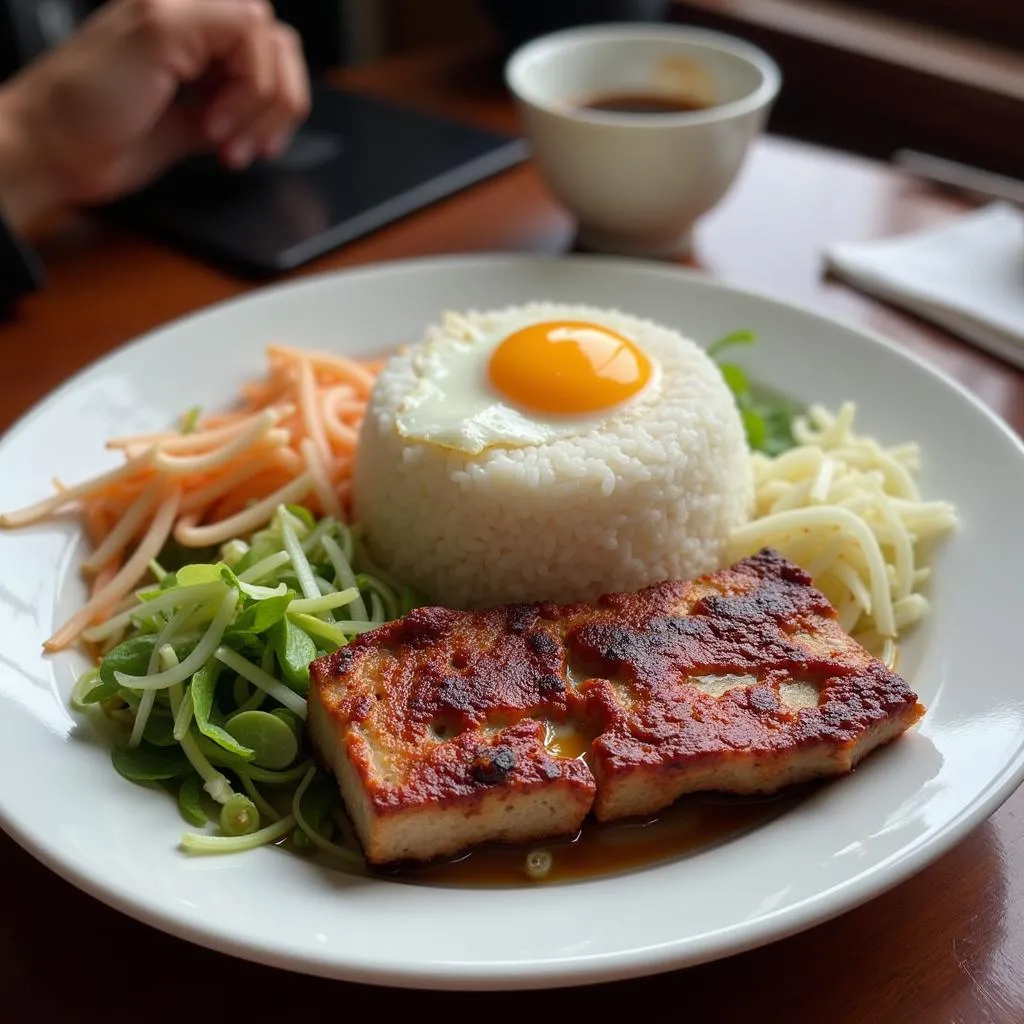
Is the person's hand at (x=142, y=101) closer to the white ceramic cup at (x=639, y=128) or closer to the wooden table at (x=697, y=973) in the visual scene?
the white ceramic cup at (x=639, y=128)

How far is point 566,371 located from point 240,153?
1650mm

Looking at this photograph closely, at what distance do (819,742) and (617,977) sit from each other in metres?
0.48

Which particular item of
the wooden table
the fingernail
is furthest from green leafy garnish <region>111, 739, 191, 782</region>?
the fingernail

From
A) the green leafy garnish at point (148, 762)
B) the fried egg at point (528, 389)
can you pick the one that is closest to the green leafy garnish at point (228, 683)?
the green leafy garnish at point (148, 762)

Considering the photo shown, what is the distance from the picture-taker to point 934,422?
7.28 ft

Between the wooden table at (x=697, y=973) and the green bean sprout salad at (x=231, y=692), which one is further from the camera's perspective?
the green bean sprout salad at (x=231, y=692)

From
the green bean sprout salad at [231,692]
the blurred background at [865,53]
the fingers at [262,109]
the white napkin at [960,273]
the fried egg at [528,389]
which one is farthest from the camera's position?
the blurred background at [865,53]

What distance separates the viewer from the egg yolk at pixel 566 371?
2.06 metres

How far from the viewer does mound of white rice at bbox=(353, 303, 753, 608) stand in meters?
1.96

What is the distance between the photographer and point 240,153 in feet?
10.5

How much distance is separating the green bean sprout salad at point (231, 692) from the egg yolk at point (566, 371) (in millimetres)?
521

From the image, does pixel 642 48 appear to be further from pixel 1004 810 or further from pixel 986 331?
pixel 1004 810

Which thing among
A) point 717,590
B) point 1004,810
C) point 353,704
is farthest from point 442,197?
point 1004,810

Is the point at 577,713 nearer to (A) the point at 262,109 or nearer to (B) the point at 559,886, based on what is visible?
(B) the point at 559,886
